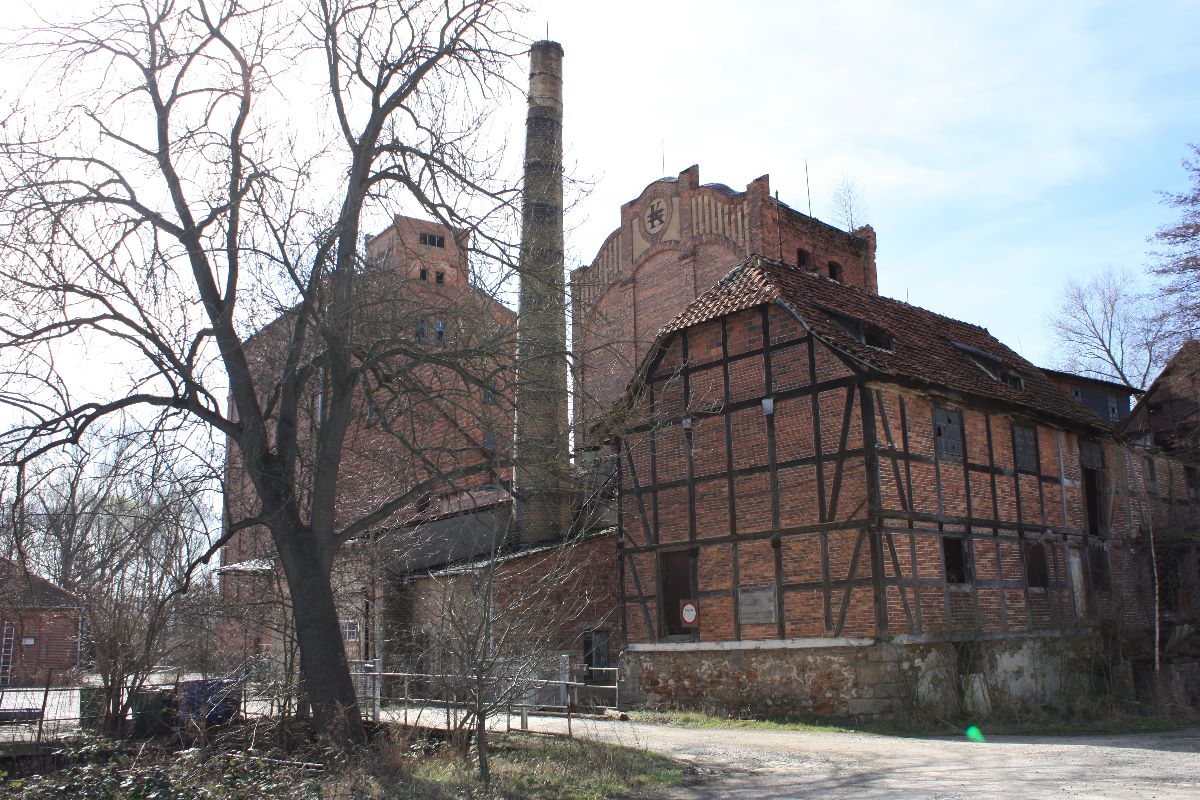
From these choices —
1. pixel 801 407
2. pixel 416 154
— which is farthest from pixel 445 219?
pixel 801 407

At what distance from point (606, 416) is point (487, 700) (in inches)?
149

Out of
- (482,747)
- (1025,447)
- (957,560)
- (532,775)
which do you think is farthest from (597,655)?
(482,747)

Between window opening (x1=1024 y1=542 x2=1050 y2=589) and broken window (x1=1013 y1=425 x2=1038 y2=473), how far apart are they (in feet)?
5.10

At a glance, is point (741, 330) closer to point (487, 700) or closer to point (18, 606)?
point (487, 700)

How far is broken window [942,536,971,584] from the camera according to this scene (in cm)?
1847

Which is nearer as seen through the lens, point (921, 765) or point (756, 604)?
point (921, 765)

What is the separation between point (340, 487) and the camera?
64.6 ft

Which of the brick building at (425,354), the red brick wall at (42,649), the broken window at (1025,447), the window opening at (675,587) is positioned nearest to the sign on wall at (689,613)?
the window opening at (675,587)

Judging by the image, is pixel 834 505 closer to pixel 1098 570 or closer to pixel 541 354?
pixel 541 354

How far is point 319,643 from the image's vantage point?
11.7 meters

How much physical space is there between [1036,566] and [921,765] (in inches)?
392

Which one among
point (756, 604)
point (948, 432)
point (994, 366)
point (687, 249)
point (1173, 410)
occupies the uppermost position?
point (687, 249)

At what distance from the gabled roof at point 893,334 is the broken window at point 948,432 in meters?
0.48

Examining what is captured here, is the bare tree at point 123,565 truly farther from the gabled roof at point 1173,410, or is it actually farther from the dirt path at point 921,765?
the gabled roof at point 1173,410
